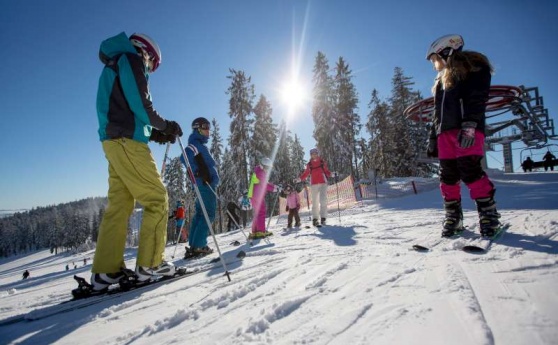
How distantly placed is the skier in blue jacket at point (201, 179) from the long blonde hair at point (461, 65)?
12.8 feet

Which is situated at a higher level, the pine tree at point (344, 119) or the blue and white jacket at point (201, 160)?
the pine tree at point (344, 119)

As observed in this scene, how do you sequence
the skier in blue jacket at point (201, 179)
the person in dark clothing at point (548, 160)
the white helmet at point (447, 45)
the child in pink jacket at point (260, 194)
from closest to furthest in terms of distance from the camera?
1. the white helmet at point (447, 45)
2. the skier in blue jacket at point (201, 179)
3. the child in pink jacket at point (260, 194)
4. the person in dark clothing at point (548, 160)

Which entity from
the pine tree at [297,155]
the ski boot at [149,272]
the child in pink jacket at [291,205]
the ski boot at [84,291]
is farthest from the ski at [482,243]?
the pine tree at [297,155]

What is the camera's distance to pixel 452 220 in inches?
130

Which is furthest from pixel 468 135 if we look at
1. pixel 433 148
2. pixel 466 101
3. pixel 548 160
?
pixel 548 160

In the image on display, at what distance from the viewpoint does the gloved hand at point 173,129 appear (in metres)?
2.98

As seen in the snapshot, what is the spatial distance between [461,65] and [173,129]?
3400 millimetres

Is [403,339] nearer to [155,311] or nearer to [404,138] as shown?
[155,311]

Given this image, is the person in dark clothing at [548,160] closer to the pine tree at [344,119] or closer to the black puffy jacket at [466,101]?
the pine tree at [344,119]

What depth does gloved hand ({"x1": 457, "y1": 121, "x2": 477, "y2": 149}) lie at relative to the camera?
9.83ft

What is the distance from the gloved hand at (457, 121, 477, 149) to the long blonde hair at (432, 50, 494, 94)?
591mm

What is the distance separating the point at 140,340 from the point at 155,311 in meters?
0.46

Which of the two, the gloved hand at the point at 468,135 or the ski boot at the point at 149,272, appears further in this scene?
the gloved hand at the point at 468,135

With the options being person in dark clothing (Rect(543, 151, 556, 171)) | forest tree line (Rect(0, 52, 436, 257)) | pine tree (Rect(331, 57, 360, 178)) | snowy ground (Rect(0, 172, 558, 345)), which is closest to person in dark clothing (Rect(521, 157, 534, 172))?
person in dark clothing (Rect(543, 151, 556, 171))
